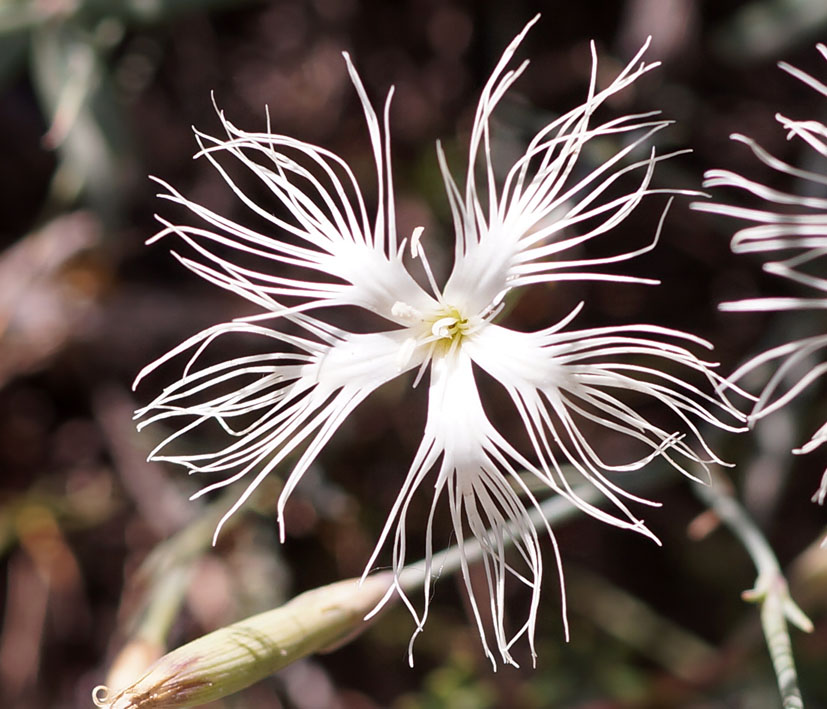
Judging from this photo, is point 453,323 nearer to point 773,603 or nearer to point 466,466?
point 466,466

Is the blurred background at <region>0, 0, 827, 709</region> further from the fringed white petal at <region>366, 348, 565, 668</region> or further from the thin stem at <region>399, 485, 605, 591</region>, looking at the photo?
the fringed white petal at <region>366, 348, 565, 668</region>

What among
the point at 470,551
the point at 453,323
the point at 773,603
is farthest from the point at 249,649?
the point at 773,603

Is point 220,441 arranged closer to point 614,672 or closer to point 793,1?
point 614,672

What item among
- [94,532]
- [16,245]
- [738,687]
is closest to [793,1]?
[738,687]

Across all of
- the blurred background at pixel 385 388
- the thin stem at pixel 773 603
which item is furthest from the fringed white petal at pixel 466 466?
the blurred background at pixel 385 388

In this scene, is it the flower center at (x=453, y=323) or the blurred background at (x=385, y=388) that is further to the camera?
the blurred background at (x=385, y=388)

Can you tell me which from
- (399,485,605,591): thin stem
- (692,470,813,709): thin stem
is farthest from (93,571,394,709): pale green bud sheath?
(692,470,813,709): thin stem

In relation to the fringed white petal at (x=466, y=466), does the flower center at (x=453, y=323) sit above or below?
above

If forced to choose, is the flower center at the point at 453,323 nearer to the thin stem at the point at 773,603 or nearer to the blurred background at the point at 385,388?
the thin stem at the point at 773,603
